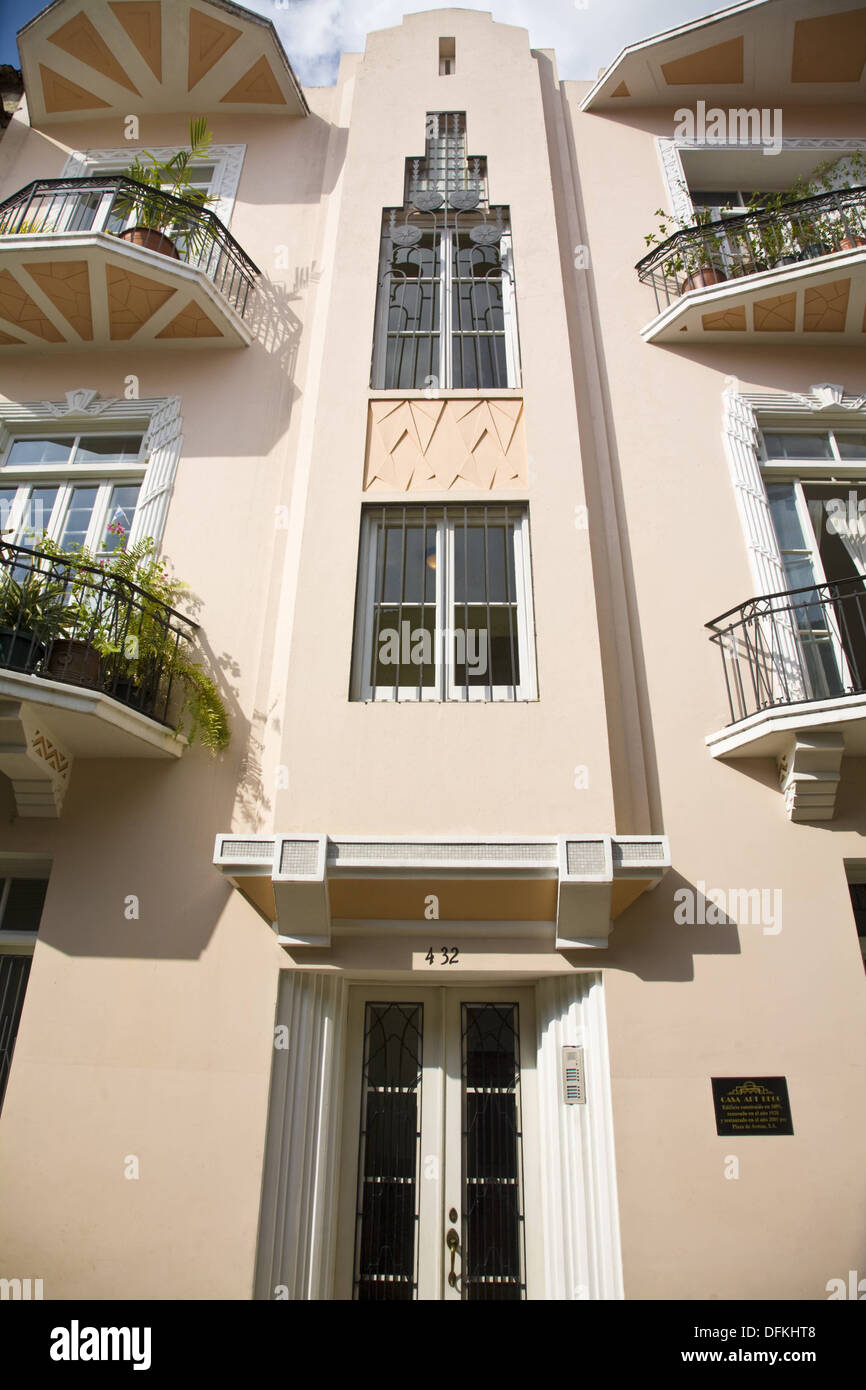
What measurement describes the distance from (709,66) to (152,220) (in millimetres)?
7026

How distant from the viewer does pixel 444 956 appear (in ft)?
17.4

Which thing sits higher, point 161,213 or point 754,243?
point 161,213

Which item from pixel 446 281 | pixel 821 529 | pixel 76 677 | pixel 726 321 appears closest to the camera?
pixel 76 677

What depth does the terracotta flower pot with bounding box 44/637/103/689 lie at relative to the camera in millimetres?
5516

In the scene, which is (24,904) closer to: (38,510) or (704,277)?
(38,510)

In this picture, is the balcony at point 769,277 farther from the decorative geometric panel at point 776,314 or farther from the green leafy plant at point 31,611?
the green leafy plant at point 31,611

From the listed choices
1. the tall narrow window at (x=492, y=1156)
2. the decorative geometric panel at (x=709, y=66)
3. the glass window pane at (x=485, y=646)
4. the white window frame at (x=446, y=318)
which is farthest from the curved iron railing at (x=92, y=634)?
the decorative geometric panel at (x=709, y=66)

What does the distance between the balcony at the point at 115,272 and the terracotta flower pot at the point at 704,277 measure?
4.67m

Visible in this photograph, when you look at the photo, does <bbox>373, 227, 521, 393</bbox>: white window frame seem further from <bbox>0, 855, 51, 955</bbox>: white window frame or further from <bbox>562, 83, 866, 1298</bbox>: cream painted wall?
<bbox>0, 855, 51, 955</bbox>: white window frame

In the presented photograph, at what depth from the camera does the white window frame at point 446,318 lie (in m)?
7.26

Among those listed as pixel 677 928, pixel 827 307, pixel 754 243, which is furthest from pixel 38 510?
pixel 827 307

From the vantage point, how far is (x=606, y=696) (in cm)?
598

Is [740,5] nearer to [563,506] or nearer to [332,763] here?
[563,506]

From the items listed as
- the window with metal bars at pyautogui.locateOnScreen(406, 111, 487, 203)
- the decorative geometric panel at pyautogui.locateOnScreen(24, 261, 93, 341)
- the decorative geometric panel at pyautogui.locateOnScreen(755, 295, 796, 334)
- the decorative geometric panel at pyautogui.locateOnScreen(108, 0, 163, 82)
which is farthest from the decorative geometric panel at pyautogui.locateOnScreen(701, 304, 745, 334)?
the decorative geometric panel at pyautogui.locateOnScreen(108, 0, 163, 82)
